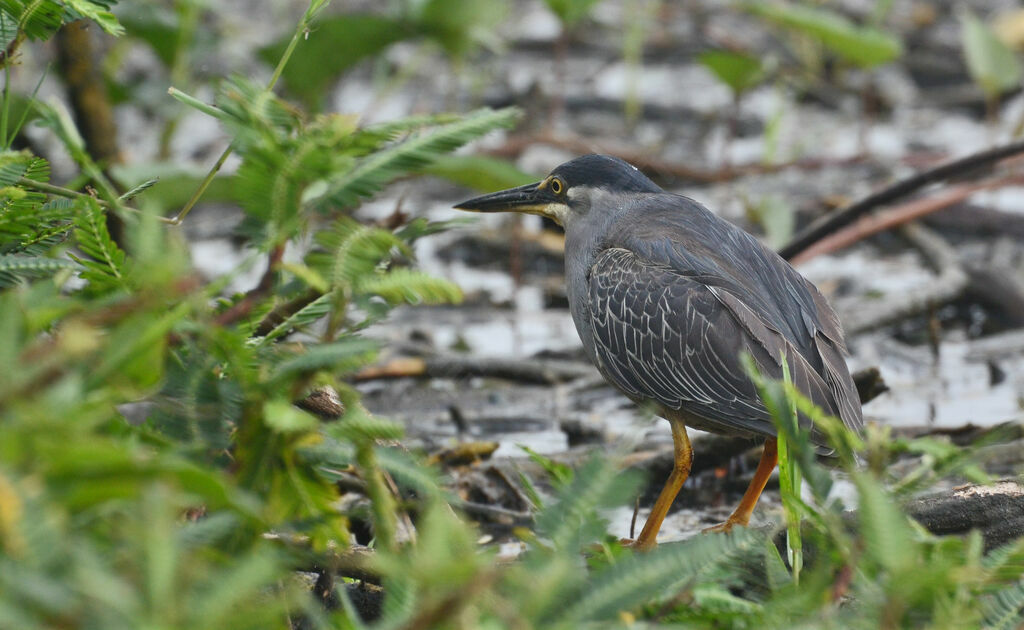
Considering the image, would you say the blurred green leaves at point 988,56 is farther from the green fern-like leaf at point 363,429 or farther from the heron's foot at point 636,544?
the green fern-like leaf at point 363,429

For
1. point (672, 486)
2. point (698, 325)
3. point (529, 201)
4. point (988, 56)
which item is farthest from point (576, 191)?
point (988, 56)

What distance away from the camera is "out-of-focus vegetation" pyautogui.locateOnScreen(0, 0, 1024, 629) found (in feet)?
5.39

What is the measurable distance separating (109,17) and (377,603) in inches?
55.5

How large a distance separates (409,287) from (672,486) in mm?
1871

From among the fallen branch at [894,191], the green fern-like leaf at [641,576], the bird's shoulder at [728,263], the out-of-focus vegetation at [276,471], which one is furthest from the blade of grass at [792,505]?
the fallen branch at [894,191]

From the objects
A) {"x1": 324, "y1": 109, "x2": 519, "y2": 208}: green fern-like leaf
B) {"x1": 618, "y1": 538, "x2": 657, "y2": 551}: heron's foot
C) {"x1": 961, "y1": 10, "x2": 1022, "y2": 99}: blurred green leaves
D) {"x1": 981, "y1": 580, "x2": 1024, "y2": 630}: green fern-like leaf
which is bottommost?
{"x1": 618, "y1": 538, "x2": 657, "y2": 551}: heron's foot

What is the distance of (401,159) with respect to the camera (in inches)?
94.3

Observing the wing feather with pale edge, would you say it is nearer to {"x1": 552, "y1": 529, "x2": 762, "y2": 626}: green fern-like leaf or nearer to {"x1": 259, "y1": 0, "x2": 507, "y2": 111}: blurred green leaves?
{"x1": 552, "y1": 529, "x2": 762, "y2": 626}: green fern-like leaf

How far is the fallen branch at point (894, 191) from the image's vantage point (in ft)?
17.5

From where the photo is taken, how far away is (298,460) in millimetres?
2223

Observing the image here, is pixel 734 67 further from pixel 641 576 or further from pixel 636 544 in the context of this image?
pixel 641 576

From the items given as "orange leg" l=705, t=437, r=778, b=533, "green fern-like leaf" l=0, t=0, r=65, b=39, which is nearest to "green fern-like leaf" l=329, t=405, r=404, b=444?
"green fern-like leaf" l=0, t=0, r=65, b=39

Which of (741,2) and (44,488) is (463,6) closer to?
(741,2)

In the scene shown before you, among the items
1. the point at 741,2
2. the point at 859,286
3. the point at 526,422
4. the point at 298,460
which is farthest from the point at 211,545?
the point at 741,2
